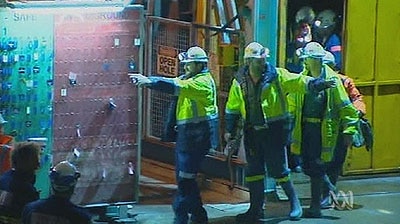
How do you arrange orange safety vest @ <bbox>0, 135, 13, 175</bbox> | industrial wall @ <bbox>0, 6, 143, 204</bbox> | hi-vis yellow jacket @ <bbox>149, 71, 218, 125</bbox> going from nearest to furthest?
1. orange safety vest @ <bbox>0, 135, 13, 175</bbox>
2. industrial wall @ <bbox>0, 6, 143, 204</bbox>
3. hi-vis yellow jacket @ <bbox>149, 71, 218, 125</bbox>

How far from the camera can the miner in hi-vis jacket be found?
1166 centimetres

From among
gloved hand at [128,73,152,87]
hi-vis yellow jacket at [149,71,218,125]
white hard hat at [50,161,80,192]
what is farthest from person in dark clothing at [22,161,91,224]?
hi-vis yellow jacket at [149,71,218,125]

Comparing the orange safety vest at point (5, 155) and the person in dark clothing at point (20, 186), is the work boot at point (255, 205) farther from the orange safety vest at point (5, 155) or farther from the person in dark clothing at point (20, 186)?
the person in dark clothing at point (20, 186)

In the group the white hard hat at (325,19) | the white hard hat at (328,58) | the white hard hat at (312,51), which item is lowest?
the white hard hat at (328,58)

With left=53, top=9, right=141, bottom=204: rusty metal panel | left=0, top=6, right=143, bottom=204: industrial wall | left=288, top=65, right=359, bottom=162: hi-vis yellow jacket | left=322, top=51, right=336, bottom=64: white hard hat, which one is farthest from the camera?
left=322, top=51, right=336, bottom=64: white hard hat

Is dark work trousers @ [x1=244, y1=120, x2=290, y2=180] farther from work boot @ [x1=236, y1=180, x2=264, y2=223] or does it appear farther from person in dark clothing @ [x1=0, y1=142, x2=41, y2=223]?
person in dark clothing @ [x1=0, y1=142, x2=41, y2=223]

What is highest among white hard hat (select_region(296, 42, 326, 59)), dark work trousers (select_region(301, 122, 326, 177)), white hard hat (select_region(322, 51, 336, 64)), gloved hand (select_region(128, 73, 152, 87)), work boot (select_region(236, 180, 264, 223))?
white hard hat (select_region(296, 42, 326, 59))

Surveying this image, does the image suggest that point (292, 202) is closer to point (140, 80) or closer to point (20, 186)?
point (140, 80)

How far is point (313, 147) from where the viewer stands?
12773mm

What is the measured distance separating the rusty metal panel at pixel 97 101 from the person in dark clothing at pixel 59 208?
3519 millimetres

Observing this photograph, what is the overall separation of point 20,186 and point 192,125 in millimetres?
3411

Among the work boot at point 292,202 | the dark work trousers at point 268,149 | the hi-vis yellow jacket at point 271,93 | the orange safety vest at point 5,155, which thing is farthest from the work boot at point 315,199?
the orange safety vest at point 5,155

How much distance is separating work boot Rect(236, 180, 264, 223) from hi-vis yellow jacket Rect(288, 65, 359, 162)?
0.82 m

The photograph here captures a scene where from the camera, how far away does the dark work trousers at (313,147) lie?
1276 cm
